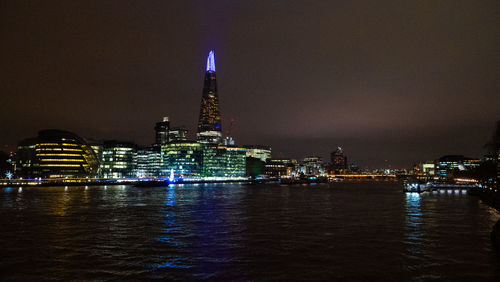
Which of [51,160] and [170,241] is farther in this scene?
[51,160]

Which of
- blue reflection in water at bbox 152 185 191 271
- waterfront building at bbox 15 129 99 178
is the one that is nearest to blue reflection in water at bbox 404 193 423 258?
blue reflection in water at bbox 152 185 191 271

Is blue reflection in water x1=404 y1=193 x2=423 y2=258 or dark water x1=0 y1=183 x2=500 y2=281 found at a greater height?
dark water x1=0 y1=183 x2=500 y2=281

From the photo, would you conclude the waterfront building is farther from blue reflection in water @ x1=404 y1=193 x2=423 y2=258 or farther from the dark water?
blue reflection in water @ x1=404 y1=193 x2=423 y2=258

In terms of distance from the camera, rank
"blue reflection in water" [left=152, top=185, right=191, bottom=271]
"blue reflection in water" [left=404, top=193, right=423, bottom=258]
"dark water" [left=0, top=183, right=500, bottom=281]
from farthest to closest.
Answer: "blue reflection in water" [left=404, top=193, right=423, bottom=258], "blue reflection in water" [left=152, top=185, right=191, bottom=271], "dark water" [left=0, top=183, right=500, bottom=281]

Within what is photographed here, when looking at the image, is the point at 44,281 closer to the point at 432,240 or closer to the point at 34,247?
the point at 34,247

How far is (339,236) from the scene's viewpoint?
1284 inches

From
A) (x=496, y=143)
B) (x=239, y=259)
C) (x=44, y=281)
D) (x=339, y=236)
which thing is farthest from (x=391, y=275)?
(x=496, y=143)

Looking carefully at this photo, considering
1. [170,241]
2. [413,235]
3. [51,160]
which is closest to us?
[170,241]

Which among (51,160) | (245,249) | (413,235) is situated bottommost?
(413,235)

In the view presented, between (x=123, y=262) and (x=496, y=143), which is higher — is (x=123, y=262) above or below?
below

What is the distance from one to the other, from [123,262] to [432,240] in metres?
23.5

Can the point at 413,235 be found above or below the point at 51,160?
below

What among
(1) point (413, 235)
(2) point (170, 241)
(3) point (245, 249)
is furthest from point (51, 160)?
(1) point (413, 235)

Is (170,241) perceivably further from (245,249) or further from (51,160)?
(51,160)
